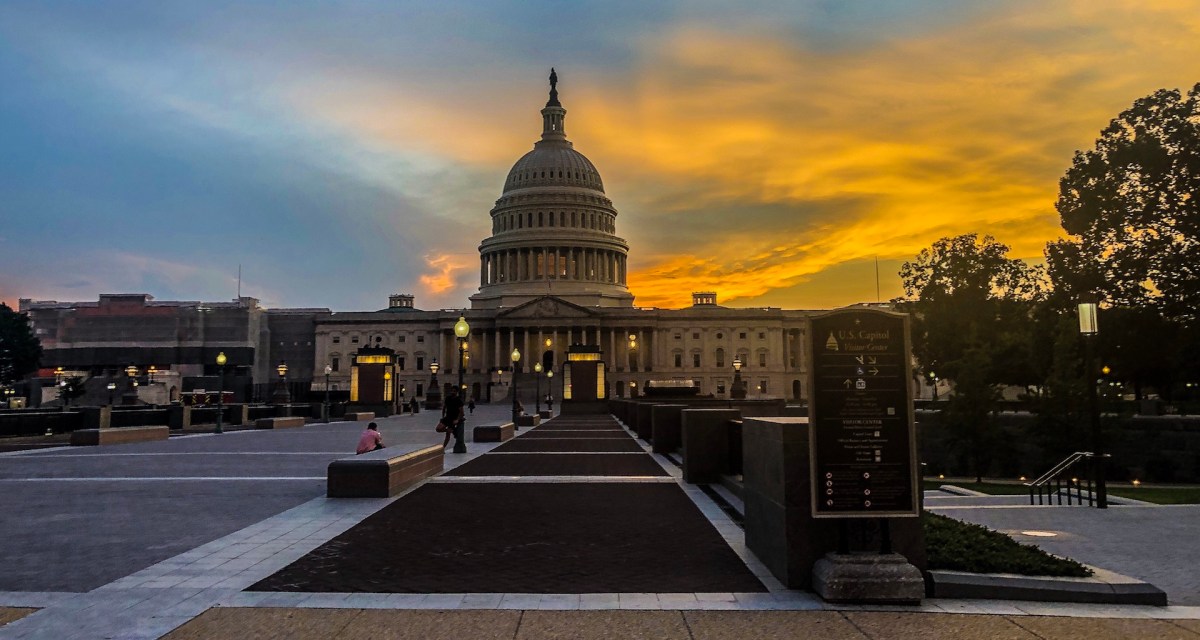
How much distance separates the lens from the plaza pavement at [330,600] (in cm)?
682

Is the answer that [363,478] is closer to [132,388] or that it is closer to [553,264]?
[132,388]

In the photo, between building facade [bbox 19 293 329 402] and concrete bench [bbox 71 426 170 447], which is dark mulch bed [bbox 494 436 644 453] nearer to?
concrete bench [bbox 71 426 170 447]

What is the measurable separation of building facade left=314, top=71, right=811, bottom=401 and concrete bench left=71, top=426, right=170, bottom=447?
9516 cm

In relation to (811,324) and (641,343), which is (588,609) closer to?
(811,324)

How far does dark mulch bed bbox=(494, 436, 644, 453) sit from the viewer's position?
26.9 meters

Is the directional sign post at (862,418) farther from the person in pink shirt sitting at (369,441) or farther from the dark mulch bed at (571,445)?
the dark mulch bed at (571,445)

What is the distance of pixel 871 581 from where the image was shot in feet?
25.1

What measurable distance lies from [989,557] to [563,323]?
426 feet

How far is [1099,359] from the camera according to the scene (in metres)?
46.7

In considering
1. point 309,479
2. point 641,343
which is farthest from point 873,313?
point 641,343

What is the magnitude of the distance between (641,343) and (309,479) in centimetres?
12729

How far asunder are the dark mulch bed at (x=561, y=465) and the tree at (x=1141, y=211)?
35625 mm

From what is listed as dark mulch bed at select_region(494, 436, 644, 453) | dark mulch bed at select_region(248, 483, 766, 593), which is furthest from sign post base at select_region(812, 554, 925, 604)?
dark mulch bed at select_region(494, 436, 644, 453)

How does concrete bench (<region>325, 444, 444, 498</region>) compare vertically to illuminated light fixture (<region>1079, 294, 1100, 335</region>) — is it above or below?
below
